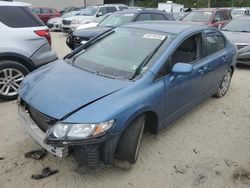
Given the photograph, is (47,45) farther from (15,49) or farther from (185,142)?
(185,142)

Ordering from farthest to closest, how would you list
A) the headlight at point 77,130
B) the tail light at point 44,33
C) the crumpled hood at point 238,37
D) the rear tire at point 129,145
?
the crumpled hood at point 238,37, the tail light at point 44,33, the rear tire at point 129,145, the headlight at point 77,130

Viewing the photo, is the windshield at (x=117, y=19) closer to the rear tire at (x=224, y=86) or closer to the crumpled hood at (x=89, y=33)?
the crumpled hood at (x=89, y=33)

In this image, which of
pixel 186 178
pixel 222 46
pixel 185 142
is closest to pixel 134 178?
pixel 186 178

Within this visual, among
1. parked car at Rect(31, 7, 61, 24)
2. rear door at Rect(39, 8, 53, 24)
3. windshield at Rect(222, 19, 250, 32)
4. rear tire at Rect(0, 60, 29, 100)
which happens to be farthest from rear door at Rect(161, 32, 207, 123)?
rear door at Rect(39, 8, 53, 24)

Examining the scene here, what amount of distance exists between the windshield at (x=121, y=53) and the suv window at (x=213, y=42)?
1153 mm

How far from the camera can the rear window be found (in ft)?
18.0

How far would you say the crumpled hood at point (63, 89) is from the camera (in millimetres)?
3119

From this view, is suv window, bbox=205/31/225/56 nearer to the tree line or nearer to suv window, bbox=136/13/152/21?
suv window, bbox=136/13/152/21

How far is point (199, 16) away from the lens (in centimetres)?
1379

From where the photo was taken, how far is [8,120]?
482cm

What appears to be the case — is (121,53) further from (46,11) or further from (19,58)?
(46,11)

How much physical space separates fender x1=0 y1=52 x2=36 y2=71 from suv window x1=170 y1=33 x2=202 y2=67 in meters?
2.95

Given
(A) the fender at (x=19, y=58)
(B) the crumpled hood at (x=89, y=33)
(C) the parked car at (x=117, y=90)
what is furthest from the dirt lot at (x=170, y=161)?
(B) the crumpled hood at (x=89, y=33)

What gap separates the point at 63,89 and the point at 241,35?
7.66 m
